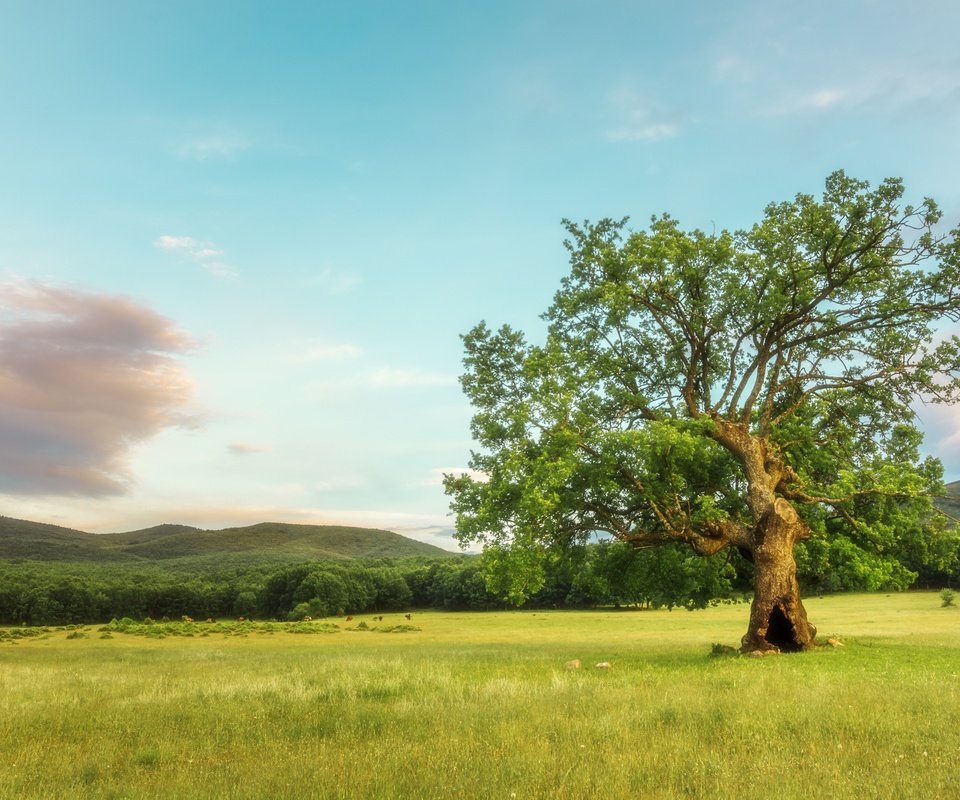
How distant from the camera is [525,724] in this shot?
1088 cm

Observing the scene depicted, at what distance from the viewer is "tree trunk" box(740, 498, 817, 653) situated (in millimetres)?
23703

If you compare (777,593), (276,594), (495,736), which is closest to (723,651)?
(777,593)

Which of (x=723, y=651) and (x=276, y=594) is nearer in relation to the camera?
(x=723, y=651)

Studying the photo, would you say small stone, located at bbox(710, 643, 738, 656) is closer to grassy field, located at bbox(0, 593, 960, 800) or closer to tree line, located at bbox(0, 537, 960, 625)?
grassy field, located at bbox(0, 593, 960, 800)

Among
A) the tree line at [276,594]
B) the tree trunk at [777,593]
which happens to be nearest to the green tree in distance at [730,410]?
the tree trunk at [777,593]

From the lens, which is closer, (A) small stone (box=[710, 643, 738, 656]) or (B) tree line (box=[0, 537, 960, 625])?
(A) small stone (box=[710, 643, 738, 656])

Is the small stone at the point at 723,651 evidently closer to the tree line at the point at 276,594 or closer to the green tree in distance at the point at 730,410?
the green tree in distance at the point at 730,410

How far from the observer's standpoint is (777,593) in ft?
77.9

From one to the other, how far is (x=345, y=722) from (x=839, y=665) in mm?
16232

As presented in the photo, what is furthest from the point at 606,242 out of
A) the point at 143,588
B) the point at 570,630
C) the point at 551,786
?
the point at 143,588

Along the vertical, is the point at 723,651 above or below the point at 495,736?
below

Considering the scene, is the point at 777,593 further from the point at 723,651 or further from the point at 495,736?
the point at 495,736

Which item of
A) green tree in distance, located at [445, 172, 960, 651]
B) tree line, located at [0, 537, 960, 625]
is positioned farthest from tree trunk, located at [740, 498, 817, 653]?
tree line, located at [0, 537, 960, 625]

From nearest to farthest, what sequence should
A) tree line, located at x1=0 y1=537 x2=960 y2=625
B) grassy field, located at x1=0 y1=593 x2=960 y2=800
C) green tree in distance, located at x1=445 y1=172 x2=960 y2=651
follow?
grassy field, located at x1=0 y1=593 x2=960 y2=800 < green tree in distance, located at x1=445 y1=172 x2=960 y2=651 < tree line, located at x1=0 y1=537 x2=960 y2=625
